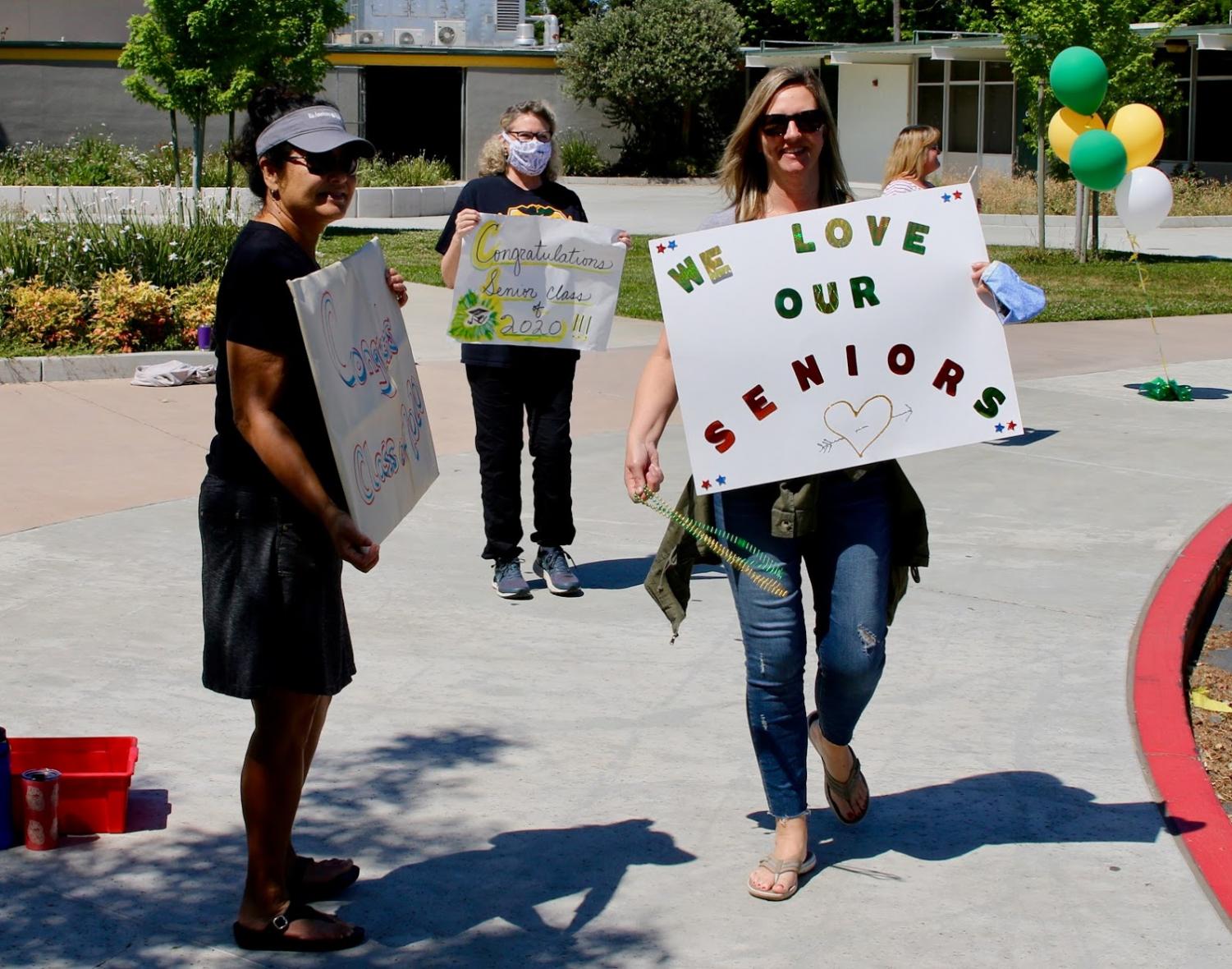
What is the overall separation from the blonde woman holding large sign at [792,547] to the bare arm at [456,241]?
2.60m

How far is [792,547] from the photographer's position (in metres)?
3.90

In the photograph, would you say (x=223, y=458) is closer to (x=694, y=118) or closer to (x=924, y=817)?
(x=924, y=817)

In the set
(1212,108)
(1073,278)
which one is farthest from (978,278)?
(1212,108)

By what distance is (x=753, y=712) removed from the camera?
3986mm

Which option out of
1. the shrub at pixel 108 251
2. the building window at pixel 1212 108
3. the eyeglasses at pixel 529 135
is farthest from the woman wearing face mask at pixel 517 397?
the building window at pixel 1212 108

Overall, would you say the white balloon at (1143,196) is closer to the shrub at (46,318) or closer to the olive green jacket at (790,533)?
the shrub at (46,318)

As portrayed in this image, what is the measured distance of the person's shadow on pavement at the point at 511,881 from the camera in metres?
3.79

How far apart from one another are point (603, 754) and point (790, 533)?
1.34m

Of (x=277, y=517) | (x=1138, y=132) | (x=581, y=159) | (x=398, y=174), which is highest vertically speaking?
(x=581, y=159)

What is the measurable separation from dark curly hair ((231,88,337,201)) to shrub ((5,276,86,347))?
893 cm

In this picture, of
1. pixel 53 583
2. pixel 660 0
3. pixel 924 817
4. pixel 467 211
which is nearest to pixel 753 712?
pixel 924 817

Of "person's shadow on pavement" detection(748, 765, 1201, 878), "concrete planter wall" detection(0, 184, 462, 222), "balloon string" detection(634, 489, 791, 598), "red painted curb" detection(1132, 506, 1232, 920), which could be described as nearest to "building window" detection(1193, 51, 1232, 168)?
"concrete planter wall" detection(0, 184, 462, 222)

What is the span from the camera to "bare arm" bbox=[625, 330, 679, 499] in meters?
3.97

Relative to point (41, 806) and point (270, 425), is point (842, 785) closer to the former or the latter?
point (270, 425)
